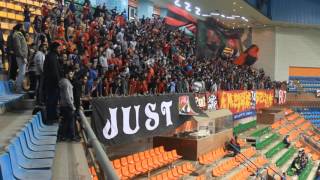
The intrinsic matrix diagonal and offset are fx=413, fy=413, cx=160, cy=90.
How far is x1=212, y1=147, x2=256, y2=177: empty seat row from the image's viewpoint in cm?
1179

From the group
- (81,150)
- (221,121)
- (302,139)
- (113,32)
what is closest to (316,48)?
(302,139)

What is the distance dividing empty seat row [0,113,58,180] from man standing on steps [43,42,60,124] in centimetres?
47

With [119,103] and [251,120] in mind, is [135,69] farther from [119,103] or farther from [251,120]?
[251,120]

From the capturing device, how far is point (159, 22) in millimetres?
20328

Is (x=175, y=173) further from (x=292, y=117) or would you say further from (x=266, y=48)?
(x=266, y=48)

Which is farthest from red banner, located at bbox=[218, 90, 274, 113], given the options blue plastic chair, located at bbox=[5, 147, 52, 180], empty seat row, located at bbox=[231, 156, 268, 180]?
blue plastic chair, located at bbox=[5, 147, 52, 180]

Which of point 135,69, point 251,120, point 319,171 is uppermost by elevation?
point 135,69

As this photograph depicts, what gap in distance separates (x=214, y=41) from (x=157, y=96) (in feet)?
62.4

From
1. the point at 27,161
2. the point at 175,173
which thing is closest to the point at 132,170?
the point at 175,173

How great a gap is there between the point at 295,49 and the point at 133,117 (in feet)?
78.8

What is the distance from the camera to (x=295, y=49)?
30266 millimetres

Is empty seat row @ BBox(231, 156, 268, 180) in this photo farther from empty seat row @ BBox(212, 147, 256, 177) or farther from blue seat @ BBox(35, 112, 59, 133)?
blue seat @ BBox(35, 112, 59, 133)

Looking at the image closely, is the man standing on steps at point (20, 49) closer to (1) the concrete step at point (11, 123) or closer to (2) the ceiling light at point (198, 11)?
(1) the concrete step at point (11, 123)

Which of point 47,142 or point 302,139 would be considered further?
point 302,139
